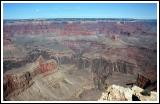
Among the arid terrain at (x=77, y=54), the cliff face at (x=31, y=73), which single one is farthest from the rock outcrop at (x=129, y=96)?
the cliff face at (x=31, y=73)

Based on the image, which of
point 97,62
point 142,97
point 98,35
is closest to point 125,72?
point 97,62

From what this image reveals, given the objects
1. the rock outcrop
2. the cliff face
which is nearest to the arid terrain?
the cliff face

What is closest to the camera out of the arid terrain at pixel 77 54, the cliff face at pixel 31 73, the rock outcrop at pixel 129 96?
the rock outcrop at pixel 129 96

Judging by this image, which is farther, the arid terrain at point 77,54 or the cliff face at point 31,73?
the arid terrain at point 77,54

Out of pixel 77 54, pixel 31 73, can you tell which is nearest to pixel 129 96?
pixel 31 73

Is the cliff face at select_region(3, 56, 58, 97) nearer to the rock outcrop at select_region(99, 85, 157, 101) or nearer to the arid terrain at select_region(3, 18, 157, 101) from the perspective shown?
the arid terrain at select_region(3, 18, 157, 101)

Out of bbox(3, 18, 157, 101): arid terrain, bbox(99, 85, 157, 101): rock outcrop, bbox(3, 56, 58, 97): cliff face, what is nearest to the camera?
bbox(99, 85, 157, 101): rock outcrop

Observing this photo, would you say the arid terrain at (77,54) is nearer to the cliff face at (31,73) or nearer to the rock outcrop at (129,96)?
the cliff face at (31,73)

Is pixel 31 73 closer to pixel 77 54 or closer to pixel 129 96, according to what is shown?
pixel 77 54
